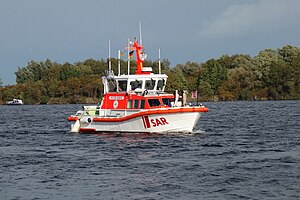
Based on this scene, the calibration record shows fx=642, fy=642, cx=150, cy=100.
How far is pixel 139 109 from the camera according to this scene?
138 feet

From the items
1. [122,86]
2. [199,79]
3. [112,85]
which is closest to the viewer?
[122,86]

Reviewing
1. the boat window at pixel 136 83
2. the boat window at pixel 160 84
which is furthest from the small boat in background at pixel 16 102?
the boat window at pixel 136 83

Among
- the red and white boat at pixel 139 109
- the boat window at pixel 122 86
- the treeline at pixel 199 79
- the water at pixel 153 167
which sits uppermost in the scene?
the treeline at pixel 199 79

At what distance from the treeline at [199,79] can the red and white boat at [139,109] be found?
3875 inches

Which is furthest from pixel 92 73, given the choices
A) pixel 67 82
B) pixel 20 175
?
pixel 20 175

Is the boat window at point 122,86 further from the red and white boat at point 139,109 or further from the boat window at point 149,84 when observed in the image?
the boat window at point 149,84

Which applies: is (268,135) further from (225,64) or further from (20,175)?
(225,64)

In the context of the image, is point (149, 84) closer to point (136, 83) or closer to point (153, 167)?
point (136, 83)

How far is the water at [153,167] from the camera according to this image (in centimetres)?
2366

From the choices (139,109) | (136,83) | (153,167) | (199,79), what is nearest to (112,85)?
(136,83)

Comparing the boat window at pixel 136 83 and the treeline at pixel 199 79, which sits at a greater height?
the treeline at pixel 199 79

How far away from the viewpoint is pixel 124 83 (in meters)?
44.0

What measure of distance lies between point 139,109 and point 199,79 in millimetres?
124558

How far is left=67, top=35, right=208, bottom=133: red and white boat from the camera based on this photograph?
133ft
